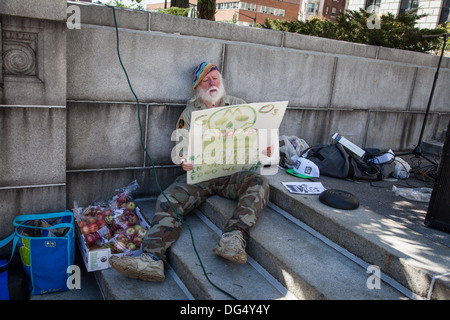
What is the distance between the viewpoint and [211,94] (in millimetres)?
3660

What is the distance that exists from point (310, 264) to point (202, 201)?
4.26 ft

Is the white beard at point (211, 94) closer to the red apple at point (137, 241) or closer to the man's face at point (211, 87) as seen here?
the man's face at point (211, 87)

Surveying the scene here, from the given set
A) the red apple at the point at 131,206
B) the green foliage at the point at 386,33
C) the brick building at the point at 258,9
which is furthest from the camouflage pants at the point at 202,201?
the brick building at the point at 258,9

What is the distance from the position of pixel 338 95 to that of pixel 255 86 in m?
1.40

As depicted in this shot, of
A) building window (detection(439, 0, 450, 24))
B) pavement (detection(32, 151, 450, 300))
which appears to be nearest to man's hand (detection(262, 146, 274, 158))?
pavement (detection(32, 151, 450, 300))

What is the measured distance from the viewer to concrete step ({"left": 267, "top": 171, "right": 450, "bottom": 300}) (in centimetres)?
228

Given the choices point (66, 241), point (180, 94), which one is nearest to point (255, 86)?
point (180, 94)

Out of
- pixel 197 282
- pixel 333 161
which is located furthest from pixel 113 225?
pixel 333 161

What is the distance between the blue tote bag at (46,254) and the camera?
284 cm

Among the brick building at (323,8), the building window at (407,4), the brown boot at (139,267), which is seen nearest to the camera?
the brown boot at (139,267)

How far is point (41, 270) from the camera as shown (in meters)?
2.89

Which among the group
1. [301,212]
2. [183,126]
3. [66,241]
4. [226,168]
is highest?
[183,126]

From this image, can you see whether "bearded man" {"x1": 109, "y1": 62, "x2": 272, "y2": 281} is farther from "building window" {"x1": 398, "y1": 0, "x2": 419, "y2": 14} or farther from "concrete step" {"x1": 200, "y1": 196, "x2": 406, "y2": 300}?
"building window" {"x1": 398, "y1": 0, "x2": 419, "y2": 14}
